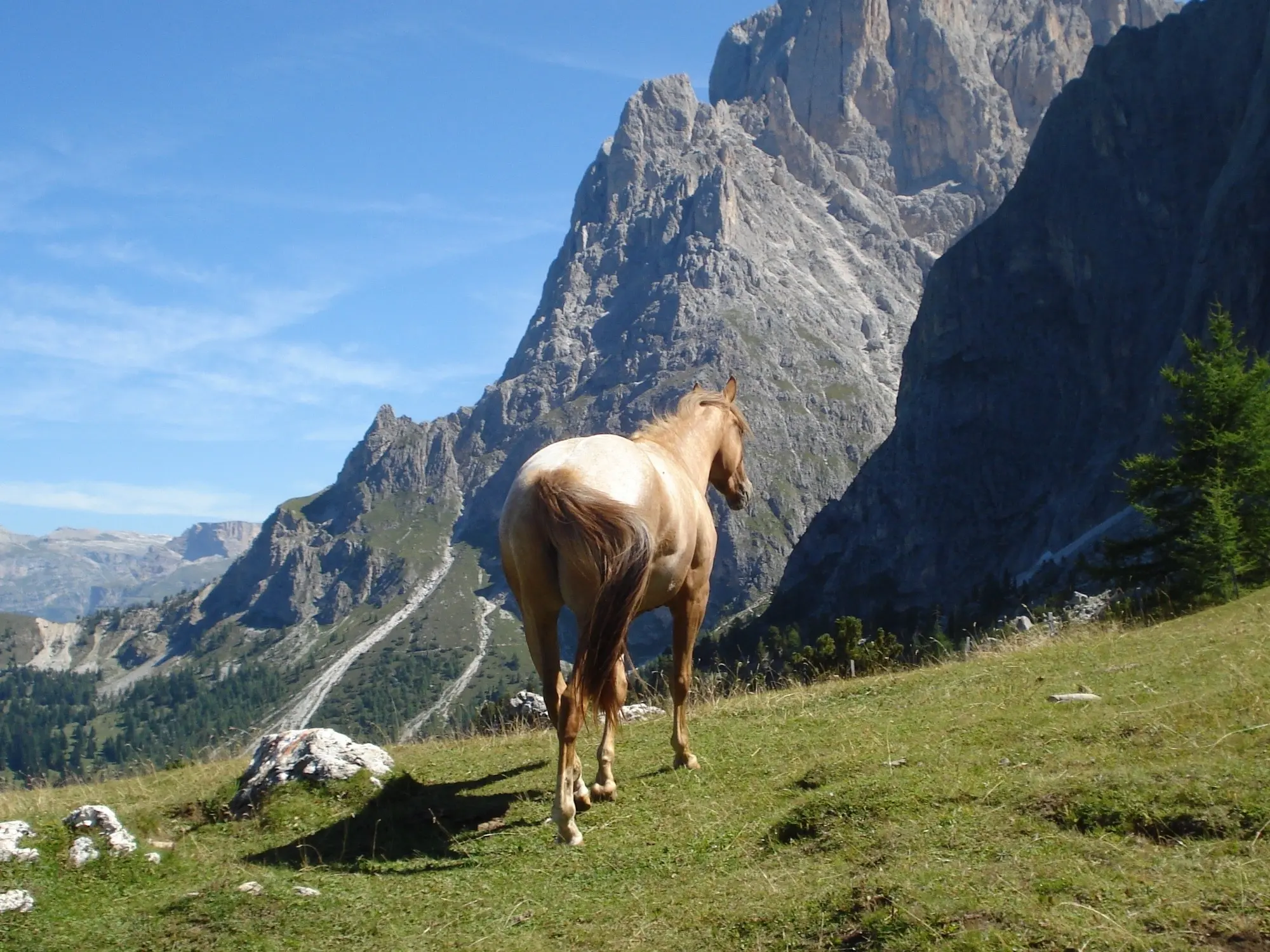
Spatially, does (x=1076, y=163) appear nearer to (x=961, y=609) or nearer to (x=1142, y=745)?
(x=961, y=609)

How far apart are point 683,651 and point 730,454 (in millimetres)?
3421

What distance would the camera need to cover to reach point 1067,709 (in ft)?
31.9

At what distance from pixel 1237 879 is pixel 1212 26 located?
8440 inches

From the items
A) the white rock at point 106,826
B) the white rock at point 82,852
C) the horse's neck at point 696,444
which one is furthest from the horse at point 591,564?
the white rock at point 82,852

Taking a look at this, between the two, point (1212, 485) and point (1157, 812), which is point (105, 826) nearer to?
point (1157, 812)

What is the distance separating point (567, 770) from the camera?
836 centimetres

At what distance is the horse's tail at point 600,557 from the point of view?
8.63m

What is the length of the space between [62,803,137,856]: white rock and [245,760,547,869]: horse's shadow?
3.47 ft

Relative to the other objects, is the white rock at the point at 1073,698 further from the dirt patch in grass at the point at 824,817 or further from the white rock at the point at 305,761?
the white rock at the point at 305,761

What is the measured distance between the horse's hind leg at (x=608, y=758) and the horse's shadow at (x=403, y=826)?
94 centimetres

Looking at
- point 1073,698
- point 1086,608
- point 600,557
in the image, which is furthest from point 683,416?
point 1086,608

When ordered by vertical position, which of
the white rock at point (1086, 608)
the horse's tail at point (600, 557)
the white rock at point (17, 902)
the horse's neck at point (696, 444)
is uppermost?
the horse's neck at point (696, 444)

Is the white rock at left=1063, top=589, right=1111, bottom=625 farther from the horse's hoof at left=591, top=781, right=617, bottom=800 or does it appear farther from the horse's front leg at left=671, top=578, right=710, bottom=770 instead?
the horse's hoof at left=591, top=781, right=617, bottom=800

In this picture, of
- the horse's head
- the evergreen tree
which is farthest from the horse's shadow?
the evergreen tree
